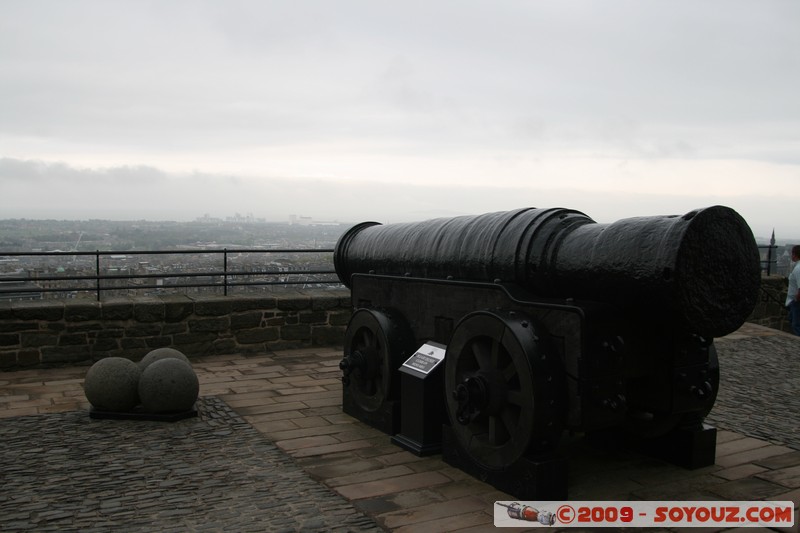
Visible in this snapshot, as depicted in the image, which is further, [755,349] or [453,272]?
[755,349]

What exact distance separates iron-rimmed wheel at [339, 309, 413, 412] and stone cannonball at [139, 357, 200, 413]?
1.27 metres

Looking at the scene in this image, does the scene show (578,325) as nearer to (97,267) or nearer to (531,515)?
(531,515)

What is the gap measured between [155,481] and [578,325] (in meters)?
2.70

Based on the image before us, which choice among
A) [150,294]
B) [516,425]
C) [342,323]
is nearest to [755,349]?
[342,323]

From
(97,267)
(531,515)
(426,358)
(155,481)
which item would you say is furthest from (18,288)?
(531,515)

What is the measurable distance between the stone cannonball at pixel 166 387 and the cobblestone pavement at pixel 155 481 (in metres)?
0.16

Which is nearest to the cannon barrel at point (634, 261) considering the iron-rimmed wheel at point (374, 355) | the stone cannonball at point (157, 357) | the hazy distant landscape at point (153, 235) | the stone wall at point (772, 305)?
the iron-rimmed wheel at point (374, 355)

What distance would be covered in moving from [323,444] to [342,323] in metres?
4.56

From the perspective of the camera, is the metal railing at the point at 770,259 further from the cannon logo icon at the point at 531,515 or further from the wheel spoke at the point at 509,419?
the cannon logo icon at the point at 531,515

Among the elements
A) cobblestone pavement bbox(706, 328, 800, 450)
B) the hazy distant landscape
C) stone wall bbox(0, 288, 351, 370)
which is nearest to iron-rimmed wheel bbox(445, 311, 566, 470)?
cobblestone pavement bbox(706, 328, 800, 450)

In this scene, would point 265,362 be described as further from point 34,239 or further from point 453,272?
point 34,239

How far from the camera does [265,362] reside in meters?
8.65

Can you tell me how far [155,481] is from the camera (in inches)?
178

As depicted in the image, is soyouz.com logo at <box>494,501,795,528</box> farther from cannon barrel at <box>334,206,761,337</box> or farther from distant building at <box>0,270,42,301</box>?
distant building at <box>0,270,42,301</box>
